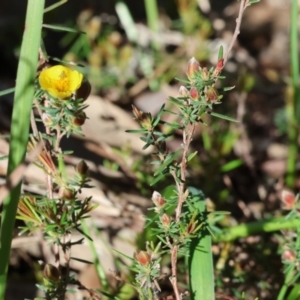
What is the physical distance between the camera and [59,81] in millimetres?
875

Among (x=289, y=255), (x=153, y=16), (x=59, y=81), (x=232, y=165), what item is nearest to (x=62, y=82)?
(x=59, y=81)

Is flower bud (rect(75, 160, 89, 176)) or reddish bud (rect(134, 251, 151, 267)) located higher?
flower bud (rect(75, 160, 89, 176))

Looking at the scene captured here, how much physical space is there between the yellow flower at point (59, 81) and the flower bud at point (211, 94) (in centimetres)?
20

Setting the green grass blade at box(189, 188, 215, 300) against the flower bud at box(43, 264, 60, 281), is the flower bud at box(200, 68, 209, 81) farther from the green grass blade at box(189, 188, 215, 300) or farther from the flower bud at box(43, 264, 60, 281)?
the flower bud at box(43, 264, 60, 281)

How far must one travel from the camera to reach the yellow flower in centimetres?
87

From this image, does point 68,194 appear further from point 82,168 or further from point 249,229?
point 249,229

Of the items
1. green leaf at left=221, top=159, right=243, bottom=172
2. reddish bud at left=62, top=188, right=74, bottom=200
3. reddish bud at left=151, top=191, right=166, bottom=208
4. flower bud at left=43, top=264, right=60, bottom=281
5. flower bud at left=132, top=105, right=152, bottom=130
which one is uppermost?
green leaf at left=221, top=159, right=243, bottom=172

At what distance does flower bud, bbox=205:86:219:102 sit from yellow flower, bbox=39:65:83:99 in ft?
0.66

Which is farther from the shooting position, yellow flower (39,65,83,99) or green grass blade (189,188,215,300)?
green grass blade (189,188,215,300)

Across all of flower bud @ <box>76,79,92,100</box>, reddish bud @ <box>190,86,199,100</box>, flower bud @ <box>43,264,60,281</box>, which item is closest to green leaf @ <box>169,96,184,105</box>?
reddish bud @ <box>190,86,199,100</box>

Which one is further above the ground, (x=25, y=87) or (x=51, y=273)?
(x=25, y=87)

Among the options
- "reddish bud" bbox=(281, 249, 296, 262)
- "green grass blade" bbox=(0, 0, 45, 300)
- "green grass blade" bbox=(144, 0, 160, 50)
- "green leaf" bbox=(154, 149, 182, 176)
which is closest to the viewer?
"green grass blade" bbox=(0, 0, 45, 300)

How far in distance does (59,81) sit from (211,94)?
24 cm

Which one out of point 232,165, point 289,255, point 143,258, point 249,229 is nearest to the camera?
point 143,258
